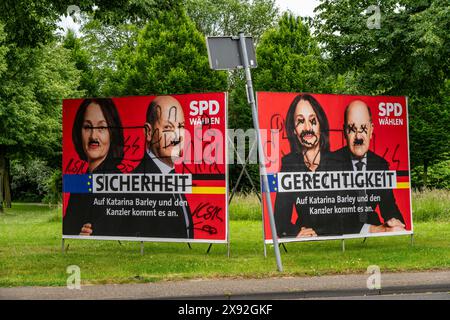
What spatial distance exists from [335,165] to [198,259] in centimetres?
322

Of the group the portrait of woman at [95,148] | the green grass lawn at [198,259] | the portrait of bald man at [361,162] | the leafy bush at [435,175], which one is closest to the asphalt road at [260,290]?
the green grass lawn at [198,259]

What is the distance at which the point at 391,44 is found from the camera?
55.9 feet

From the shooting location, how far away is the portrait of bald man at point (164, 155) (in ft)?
48.7

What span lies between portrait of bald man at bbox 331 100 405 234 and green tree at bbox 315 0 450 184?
5.53 feet

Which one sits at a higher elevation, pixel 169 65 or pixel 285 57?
pixel 285 57

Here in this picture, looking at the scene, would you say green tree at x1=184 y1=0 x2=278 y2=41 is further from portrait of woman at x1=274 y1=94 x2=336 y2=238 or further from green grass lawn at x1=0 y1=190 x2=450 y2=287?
portrait of woman at x1=274 y1=94 x2=336 y2=238

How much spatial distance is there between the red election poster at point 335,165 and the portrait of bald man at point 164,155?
5.20ft

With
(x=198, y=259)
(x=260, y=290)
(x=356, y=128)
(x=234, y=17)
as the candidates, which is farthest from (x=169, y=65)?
(x=260, y=290)

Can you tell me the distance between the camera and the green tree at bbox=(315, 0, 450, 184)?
15625mm

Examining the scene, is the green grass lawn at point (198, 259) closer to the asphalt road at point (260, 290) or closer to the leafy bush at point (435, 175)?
the asphalt road at point (260, 290)

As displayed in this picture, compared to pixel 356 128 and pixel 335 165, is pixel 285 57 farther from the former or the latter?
pixel 335 165

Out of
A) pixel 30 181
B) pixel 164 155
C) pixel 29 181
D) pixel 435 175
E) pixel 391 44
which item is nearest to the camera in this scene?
pixel 164 155

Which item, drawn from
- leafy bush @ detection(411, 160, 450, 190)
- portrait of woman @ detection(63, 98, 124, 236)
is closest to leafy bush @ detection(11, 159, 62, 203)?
leafy bush @ detection(411, 160, 450, 190)
